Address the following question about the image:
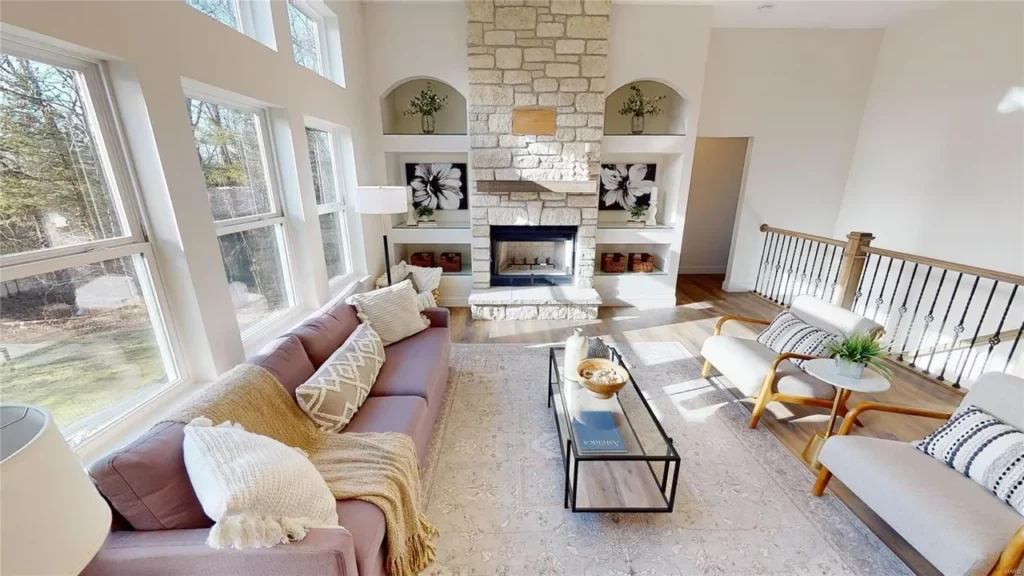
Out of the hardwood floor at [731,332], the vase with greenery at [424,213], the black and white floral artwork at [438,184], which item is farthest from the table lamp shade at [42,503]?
the black and white floral artwork at [438,184]

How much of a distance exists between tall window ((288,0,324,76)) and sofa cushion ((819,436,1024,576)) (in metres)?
4.11

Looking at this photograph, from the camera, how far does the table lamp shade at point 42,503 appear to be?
0.60m

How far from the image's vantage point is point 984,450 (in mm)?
1554

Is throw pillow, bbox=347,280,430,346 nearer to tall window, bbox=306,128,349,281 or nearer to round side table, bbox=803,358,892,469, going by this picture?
tall window, bbox=306,128,349,281

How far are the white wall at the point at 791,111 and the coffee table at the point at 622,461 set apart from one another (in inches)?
154

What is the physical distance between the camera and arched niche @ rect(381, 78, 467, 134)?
14.5 feet

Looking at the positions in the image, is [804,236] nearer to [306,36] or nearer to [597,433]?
[597,433]

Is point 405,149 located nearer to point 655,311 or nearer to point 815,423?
point 655,311

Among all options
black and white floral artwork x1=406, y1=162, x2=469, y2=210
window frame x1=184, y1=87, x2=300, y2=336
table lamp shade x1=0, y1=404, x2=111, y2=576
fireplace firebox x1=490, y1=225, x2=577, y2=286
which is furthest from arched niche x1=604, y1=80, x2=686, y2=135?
table lamp shade x1=0, y1=404, x2=111, y2=576

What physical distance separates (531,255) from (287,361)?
3265mm

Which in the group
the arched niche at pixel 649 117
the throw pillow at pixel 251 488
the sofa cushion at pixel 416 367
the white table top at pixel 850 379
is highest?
the arched niche at pixel 649 117

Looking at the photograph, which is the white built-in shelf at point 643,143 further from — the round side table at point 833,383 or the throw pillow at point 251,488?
the throw pillow at point 251,488

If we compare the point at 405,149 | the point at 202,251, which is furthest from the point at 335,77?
the point at 202,251

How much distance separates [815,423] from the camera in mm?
2500
